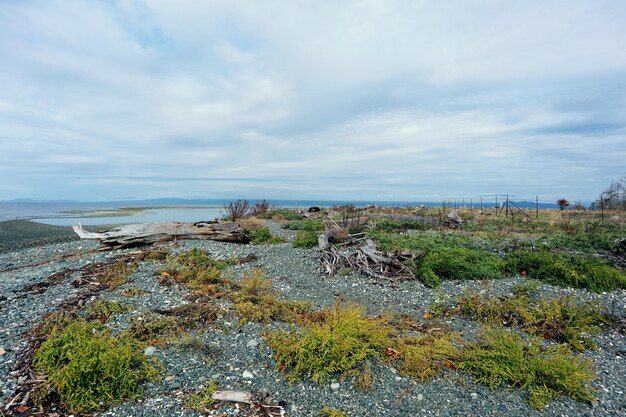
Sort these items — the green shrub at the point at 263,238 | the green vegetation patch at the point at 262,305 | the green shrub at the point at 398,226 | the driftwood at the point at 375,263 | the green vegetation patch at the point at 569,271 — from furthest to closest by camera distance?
the green shrub at the point at 398,226 → the green shrub at the point at 263,238 → the driftwood at the point at 375,263 → the green vegetation patch at the point at 569,271 → the green vegetation patch at the point at 262,305

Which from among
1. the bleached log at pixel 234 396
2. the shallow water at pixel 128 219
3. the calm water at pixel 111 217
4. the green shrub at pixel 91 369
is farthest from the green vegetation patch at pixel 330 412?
the shallow water at pixel 128 219

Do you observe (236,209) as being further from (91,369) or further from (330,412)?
(330,412)

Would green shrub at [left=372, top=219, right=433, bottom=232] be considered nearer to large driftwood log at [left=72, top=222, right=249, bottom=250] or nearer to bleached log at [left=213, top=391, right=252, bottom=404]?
large driftwood log at [left=72, top=222, right=249, bottom=250]

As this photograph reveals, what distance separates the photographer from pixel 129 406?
11.7ft

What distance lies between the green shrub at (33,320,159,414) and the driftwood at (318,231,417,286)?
5254mm

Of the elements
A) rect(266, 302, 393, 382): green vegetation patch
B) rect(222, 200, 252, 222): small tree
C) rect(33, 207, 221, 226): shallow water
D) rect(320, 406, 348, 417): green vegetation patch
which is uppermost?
rect(222, 200, 252, 222): small tree

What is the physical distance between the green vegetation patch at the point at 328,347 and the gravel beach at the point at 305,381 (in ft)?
0.50

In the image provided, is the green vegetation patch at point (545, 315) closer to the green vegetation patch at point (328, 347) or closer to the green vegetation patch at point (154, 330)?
the green vegetation patch at point (328, 347)

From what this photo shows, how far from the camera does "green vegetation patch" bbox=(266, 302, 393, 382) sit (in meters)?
4.26

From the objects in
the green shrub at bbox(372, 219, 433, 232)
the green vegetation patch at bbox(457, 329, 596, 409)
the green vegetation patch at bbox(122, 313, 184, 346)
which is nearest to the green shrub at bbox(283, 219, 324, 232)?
the green shrub at bbox(372, 219, 433, 232)

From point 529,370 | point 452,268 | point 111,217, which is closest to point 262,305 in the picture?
point 529,370

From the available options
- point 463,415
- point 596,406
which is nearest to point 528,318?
point 596,406

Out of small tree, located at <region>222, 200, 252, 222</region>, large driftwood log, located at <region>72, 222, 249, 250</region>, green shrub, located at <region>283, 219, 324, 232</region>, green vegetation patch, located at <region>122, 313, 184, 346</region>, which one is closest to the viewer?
green vegetation patch, located at <region>122, 313, 184, 346</region>

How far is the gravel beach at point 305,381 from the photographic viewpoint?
3.74 m
